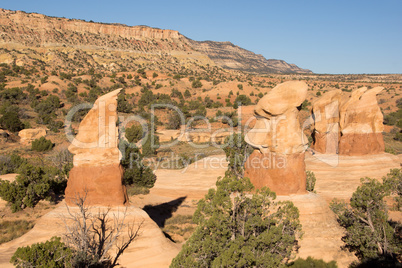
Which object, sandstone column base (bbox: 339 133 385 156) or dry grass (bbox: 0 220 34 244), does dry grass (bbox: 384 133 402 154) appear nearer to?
sandstone column base (bbox: 339 133 385 156)

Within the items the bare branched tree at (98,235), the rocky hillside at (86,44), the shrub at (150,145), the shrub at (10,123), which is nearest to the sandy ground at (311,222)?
the bare branched tree at (98,235)

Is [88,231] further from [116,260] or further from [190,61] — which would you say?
[190,61]

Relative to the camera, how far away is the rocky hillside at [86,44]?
7956cm

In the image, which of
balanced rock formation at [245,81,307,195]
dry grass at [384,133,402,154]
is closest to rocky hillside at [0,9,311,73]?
dry grass at [384,133,402,154]

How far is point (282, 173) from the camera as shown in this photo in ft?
37.5

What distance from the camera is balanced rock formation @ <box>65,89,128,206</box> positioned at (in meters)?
11.0

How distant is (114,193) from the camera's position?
11.1 metres

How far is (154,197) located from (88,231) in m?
10.3

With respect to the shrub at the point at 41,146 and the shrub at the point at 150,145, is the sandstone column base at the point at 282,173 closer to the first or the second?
the shrub at the point at 150,145

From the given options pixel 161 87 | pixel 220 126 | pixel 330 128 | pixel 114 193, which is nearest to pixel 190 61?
pixel 161 87

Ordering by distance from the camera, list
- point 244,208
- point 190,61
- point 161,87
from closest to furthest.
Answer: point 244,208 < point 161,87 < point 190,61

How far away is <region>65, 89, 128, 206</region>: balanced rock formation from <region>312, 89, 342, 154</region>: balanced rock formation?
537 inches

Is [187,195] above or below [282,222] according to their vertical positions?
below

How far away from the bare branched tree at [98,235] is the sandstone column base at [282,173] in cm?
462
